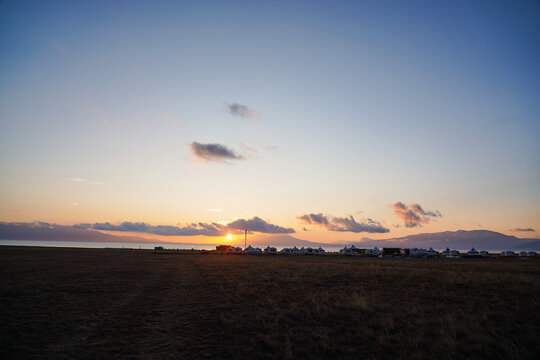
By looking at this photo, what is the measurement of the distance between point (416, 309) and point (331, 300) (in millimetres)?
4539

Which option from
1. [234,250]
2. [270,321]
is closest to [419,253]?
[234,250]

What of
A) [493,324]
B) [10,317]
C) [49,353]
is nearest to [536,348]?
[493,324]

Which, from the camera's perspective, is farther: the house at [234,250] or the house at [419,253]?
the house at [234,250]

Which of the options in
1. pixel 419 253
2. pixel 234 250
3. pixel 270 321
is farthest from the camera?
pixel 234 250

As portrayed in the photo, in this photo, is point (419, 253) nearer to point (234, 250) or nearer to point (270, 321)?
point (234, 250)

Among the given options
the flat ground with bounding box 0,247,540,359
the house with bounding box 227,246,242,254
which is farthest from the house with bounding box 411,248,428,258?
the flat ground with bounding box 0,247,540,359

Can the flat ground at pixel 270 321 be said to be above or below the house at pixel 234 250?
above

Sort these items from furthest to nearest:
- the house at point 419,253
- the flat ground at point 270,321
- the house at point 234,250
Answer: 1. the house at point 234,250
2. the house at point 419,253
3. the flat ground at point 270,321

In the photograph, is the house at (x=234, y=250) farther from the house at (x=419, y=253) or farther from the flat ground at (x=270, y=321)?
the flat ground at (x=270, y=321)

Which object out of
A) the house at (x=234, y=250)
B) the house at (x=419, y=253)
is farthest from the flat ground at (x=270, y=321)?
the house at (x=234, y=250)

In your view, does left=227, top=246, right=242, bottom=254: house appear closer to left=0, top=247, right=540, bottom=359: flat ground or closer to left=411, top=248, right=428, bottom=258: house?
left=411, top=248, right=428, bottom=258: house

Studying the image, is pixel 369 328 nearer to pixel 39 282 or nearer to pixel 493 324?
pixel 493 324

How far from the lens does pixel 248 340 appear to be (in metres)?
11.1

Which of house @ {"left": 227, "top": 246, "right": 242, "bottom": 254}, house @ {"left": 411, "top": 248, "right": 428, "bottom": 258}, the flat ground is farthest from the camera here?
house @ {"left": 227, "top": 246, "right": 242, "bottom": 254}
